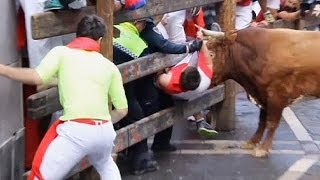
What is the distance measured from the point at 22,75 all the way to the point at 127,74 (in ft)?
5.57

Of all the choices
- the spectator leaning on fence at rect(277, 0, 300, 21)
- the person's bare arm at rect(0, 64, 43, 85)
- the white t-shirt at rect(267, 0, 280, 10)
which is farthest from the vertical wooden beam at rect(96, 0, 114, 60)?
the spectator leaning on fence at rect(277, 0, 300, 21)

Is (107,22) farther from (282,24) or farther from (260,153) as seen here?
(282,24)

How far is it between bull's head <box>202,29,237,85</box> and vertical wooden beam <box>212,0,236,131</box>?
0.65 m

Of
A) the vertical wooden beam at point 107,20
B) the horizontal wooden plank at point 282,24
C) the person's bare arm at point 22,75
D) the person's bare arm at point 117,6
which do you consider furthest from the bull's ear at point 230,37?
the person's bare arm at point 22,75

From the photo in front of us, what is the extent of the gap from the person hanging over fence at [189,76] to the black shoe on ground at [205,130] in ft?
2.84

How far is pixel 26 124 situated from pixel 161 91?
1.62 meters

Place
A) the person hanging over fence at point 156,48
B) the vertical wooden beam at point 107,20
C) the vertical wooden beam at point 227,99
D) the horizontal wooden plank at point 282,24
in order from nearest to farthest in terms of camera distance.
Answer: the vertical wooden beam at point 107,20
the person hanging over fence at point 156,48
the vertical wooden beam at point 227,99
the horizontal wooden plank at point 282,24

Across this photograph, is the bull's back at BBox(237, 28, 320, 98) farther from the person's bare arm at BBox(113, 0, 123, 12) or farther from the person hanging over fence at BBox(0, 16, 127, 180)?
the person hanging over fence at BBox(0, 16, 127, 180)

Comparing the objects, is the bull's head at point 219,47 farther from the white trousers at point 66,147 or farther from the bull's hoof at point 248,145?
the white trousers at point 66,147

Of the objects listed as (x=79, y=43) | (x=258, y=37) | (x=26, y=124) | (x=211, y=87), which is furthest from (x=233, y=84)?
(x=79, y=43)

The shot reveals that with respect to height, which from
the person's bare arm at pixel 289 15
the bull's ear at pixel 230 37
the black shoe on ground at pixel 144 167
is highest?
the bull's ear at pixel 230 37

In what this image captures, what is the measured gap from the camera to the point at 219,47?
295 inches

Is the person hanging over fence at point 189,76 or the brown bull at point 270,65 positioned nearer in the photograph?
the person hanging over fence at point 189,76

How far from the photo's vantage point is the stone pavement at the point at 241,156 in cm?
689
